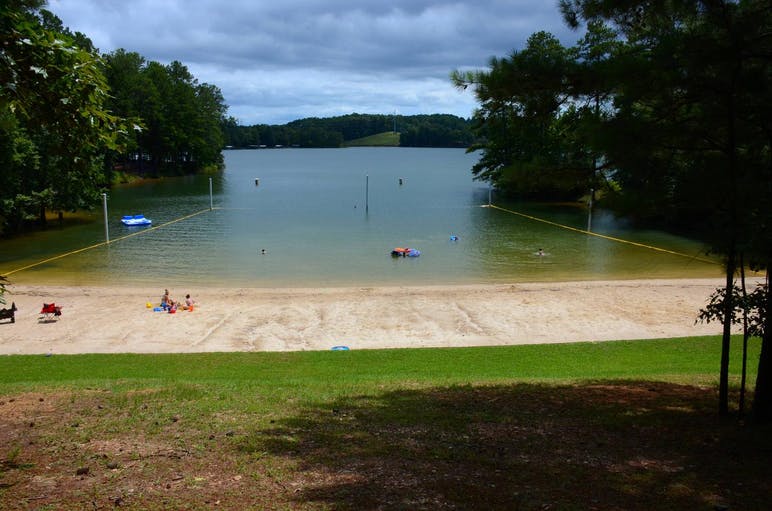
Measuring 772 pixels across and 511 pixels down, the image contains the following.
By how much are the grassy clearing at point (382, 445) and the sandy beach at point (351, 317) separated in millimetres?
6769

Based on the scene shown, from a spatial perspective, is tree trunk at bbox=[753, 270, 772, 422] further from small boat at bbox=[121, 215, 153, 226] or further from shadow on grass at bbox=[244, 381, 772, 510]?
small boat at bbox=[121, 215, 153, 226]

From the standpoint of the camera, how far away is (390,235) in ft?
142

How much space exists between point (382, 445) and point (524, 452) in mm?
1538

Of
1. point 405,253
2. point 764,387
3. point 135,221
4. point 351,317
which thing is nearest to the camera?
point 764,387

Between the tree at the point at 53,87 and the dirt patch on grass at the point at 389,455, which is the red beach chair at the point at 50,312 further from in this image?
the tree at the point at 53,87

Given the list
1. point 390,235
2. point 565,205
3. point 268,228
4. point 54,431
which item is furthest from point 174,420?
point 565,205

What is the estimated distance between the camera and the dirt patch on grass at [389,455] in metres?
5.46

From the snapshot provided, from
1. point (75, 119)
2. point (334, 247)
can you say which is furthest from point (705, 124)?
point (334, 247)

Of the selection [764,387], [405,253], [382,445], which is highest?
[764,387]

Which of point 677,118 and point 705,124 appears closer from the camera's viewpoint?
point 705,124

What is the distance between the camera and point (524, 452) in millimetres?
6668

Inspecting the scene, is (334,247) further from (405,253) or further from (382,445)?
(382,445)

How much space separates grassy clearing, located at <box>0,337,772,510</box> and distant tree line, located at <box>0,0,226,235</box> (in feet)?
8.93

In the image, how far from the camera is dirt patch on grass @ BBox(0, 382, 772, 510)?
215 inches
